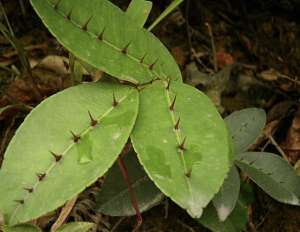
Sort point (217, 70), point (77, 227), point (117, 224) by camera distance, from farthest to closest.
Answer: point (217, 70)
point (117, 224)
point (77, 227)

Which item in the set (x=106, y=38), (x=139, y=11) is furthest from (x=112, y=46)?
(x=139, y=11)

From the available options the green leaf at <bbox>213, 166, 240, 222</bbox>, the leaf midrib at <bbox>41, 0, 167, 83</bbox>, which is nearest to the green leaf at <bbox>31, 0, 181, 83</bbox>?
the leaf midrib at <bbox>41, 0, 167, 83</bbox>

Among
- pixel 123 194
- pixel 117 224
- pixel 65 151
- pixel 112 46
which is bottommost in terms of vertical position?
pixel 117 224

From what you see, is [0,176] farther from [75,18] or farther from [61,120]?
[75,18]

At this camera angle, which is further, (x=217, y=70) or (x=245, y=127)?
(x=217, y=70)

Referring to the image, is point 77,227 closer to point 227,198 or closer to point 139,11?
point 227,198

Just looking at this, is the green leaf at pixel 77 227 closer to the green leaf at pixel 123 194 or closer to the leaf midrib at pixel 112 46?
the green leaf at pixel 123 194

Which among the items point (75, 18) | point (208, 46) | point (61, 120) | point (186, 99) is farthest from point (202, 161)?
point (208, 46)
